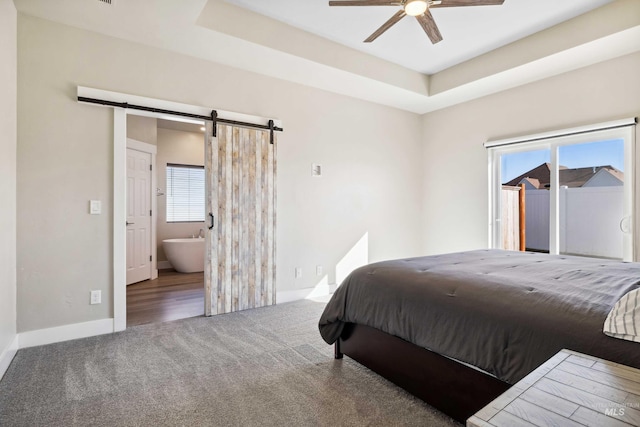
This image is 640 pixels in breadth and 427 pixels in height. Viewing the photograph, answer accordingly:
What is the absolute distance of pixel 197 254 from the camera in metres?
6.00

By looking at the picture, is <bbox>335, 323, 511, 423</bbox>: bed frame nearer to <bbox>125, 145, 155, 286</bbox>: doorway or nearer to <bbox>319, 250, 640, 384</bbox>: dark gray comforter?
<bbox>319, 250, 640, 384</bbox>: dark gray comforter

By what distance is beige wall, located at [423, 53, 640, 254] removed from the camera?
348 cm

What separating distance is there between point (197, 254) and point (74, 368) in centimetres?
369

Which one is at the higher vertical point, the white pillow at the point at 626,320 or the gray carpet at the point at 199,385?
the white pillow at the point at 626,320

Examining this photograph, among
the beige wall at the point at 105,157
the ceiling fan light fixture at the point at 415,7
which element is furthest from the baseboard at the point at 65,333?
the ceiling fan light fixture at the point at 415,7

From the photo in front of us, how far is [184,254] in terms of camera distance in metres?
5.91

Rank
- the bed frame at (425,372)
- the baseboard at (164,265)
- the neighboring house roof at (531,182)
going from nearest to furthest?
1. the bed frame at (425,372)
2. the neighboring house roof at (531,182)
3. the baseboard at (164,265)

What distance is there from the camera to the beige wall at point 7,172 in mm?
2320

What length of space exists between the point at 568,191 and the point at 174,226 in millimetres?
6372

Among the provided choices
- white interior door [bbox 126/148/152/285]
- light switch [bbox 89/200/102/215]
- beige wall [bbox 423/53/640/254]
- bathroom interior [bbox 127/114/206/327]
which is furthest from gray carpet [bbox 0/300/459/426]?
beige wall [bbox 423/53/640/254]

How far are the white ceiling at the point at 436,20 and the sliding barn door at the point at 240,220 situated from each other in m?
1.27

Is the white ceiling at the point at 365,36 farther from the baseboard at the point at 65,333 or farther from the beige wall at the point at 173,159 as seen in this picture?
the beige wall at the point at 173,159

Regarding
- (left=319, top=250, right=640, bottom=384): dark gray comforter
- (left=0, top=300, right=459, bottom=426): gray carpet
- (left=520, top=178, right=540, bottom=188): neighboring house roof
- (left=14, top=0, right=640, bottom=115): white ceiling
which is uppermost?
(left=14, top=0, right=640, bottom=115): white ceiling

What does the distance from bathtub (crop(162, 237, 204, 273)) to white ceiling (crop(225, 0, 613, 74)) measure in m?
4.07
